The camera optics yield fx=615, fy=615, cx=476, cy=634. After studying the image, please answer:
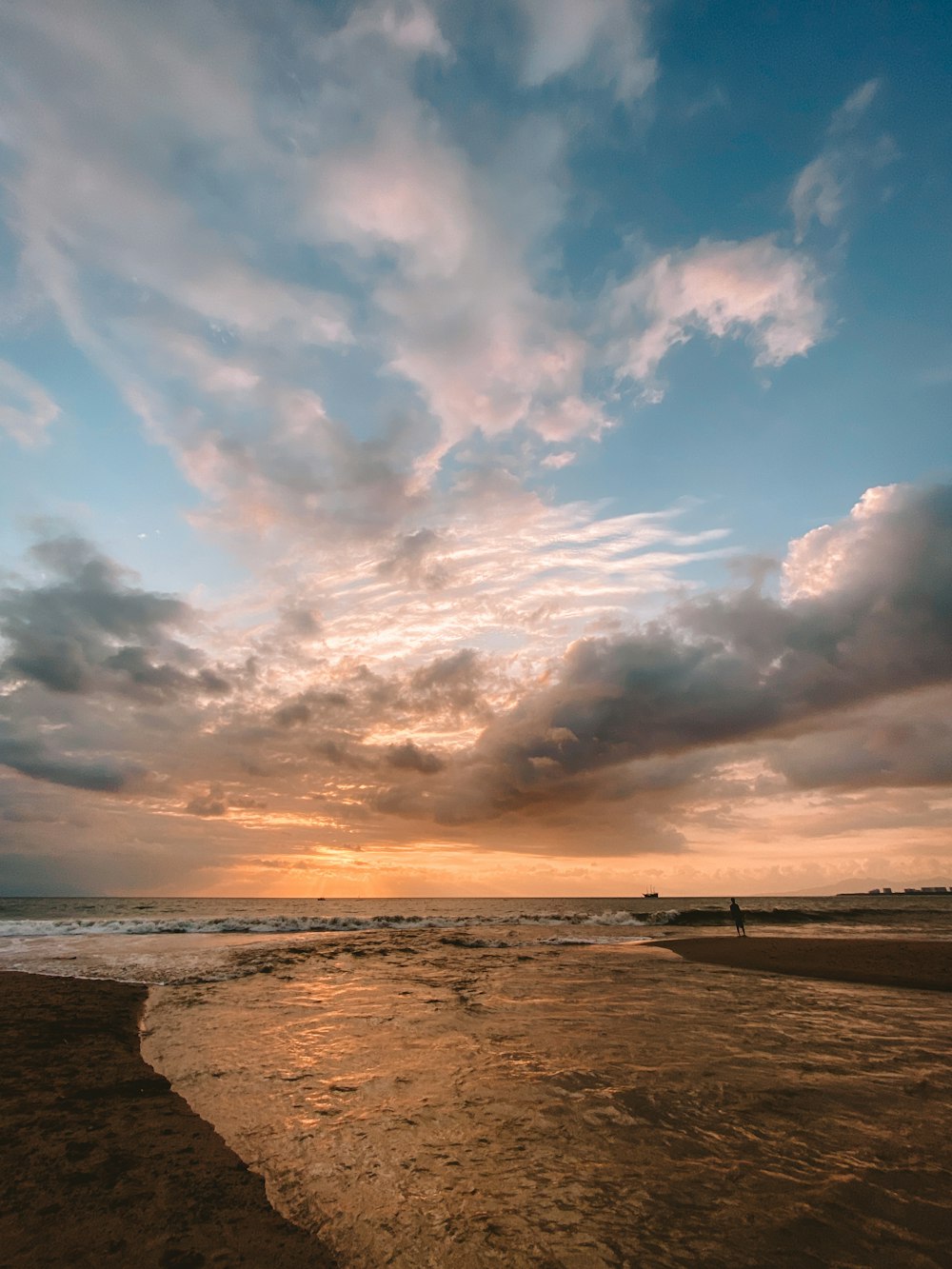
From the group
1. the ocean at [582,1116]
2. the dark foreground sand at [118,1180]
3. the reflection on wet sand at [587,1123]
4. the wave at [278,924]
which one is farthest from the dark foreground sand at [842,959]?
the wave at [278,924]

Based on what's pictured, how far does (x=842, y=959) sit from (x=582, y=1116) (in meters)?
24.1

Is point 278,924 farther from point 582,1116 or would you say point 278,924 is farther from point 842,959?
point 582,1116

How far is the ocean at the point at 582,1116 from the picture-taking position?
15.8 feet

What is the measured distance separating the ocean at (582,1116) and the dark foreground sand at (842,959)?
452 centimetres

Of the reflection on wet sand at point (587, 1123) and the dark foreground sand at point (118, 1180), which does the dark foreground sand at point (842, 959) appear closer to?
the reflection on wet sand at point (587, 1123)

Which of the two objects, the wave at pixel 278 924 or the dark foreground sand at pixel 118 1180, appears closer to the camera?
the dark foreground sand at pixel 118 1180

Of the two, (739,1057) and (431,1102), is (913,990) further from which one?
(431,1102)

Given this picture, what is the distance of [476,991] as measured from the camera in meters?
17.2

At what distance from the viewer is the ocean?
481cm

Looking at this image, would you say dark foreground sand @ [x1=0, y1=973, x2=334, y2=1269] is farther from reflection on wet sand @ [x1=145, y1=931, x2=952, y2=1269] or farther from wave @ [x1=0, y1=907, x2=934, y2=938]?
wave @ [x1=0, y1=907, x2=934, y2=938]

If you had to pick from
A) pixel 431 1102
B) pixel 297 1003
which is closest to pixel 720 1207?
pixel 431 1102

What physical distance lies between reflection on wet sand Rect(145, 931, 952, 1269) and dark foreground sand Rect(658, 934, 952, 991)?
7181 mm

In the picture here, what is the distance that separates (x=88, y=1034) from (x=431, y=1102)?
312 inches

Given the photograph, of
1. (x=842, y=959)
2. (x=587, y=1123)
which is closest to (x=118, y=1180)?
(x=587, y=1123)
